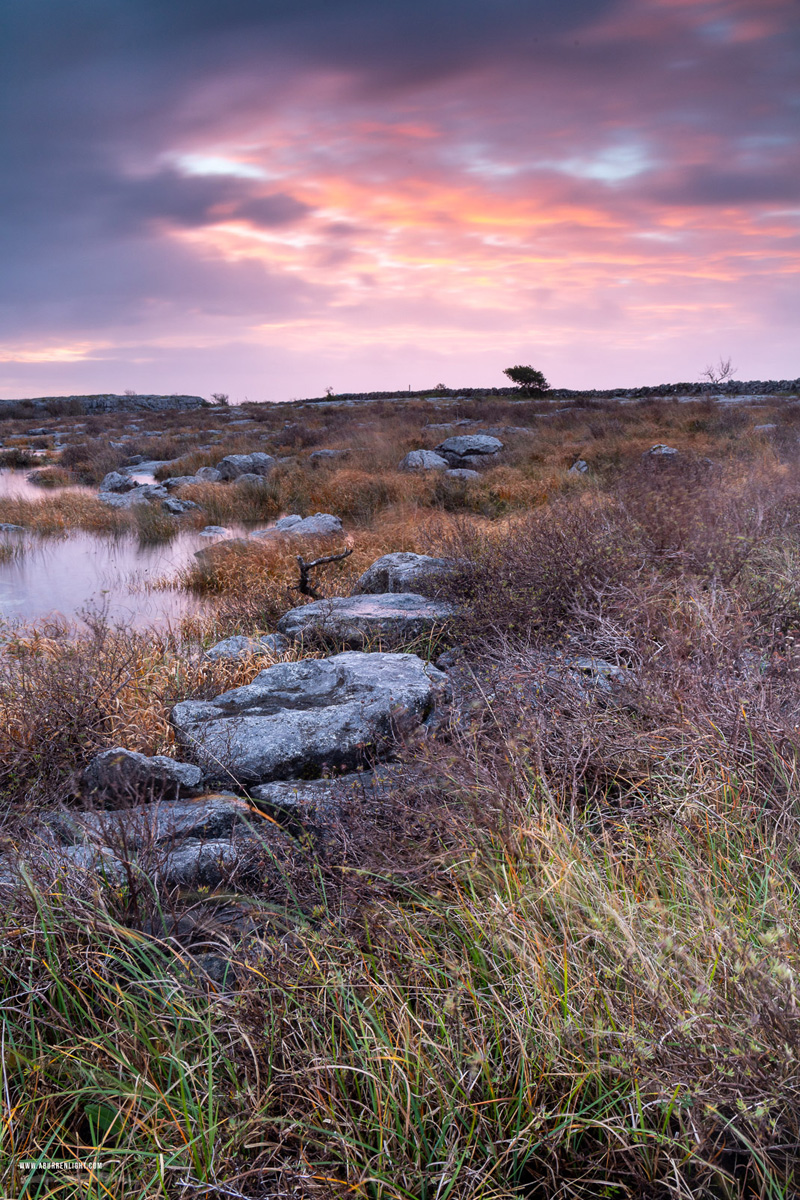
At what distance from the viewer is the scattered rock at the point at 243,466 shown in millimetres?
17656

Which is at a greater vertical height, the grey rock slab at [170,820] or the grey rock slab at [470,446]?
the grey rock slab at [470,446]

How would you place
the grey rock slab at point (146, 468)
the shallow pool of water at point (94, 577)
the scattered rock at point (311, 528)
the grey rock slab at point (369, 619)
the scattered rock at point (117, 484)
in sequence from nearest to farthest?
the grey rock slab at point (369, 619) < the shallow pool of water at point (94, 577) < the scattered rock at point (311, 528) < the scattered rock at point (117, 484) < the grey rock slab at point (146, 468)

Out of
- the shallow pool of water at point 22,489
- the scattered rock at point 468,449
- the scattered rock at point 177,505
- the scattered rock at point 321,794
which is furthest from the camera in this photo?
the scattered rock at point 468,449

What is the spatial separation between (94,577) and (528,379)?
118 feet

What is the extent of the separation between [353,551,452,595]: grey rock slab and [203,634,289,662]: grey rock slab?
4.12 ft

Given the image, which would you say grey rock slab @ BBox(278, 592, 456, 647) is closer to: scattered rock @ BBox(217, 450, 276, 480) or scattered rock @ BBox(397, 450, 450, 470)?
scattered rock @ BBox(397, 450, 450, 470)

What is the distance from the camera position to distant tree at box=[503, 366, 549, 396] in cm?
4084

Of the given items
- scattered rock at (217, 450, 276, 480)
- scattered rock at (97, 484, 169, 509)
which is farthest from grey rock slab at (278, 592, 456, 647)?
scattered rock at (217, 450, 276, 480)

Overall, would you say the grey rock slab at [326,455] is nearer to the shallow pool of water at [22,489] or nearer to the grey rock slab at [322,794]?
the shallow pool of water at [22,489]

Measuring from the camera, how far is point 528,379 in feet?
136

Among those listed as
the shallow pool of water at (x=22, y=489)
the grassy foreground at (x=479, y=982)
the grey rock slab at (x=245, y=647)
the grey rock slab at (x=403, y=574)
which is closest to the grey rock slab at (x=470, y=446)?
the shallow pool of water at (x=22, y=489)

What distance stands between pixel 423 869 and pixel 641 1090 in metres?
0.94

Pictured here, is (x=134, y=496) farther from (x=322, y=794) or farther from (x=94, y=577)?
(x=322, y=794)

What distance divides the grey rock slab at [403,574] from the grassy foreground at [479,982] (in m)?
2.62
